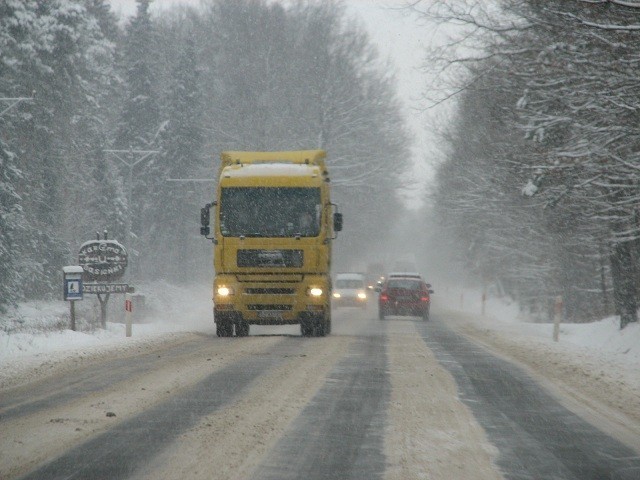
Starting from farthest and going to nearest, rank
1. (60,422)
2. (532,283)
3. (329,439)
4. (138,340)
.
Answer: (532,283)
(138,340)
(60,422)
(329,439)

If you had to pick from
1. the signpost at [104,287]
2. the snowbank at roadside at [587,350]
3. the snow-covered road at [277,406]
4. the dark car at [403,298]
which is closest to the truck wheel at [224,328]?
the snow-covered road at [277,406]

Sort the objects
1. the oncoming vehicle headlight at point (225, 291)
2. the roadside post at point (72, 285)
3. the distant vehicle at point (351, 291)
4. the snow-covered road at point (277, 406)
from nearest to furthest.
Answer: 1. the snow-covered road at point (277, 406)
2. the oncoming vehicle headlight at point (225, 291)
3. the roadside post at point (72, 285)
4. the distant vehicle at point (351, 291)

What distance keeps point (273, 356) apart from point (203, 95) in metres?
49.5

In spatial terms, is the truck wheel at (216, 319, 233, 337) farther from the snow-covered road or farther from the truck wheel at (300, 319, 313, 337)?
the snow-covered road

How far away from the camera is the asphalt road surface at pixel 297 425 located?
7.03 metres

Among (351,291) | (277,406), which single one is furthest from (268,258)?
(351,291)

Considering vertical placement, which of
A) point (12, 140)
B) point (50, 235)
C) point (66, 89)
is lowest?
point (50, 235)

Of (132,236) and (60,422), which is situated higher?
(132,236)

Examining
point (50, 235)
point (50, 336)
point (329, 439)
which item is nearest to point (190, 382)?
point (329, 439)

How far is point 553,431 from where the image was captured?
8.94 meters

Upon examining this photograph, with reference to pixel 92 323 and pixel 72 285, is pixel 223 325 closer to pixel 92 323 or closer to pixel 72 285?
pixel 72 285

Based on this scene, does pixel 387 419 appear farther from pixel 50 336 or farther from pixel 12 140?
pixel 12 140

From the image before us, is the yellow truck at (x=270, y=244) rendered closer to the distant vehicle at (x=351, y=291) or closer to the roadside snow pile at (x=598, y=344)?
the roadside snow pile at (x=598, y=344)

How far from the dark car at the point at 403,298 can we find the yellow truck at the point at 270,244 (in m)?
15.7
